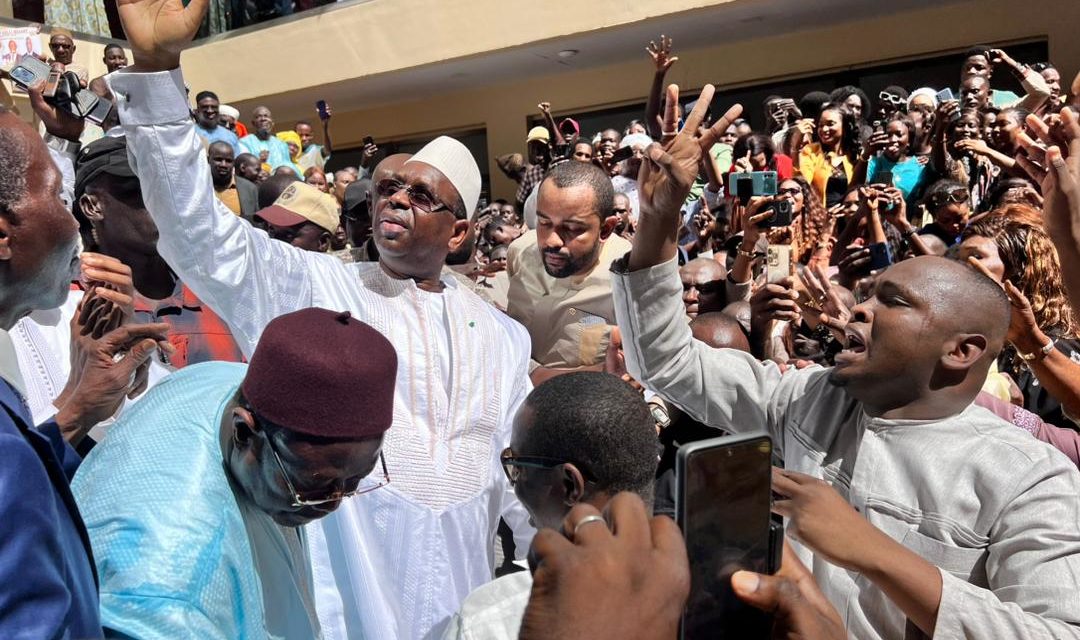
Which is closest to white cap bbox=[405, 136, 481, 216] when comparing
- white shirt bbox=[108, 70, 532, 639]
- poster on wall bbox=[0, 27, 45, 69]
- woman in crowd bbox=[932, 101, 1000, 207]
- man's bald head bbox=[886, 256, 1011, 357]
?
white shirt bbox=[108, 70, 532, 639]

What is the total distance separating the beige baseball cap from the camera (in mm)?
4754

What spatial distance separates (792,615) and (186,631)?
0.93 metres

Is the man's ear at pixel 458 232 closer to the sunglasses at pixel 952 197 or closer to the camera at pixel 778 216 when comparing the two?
the camera at pixel 778 216

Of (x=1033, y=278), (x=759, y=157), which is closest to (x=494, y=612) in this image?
(x=1033, y=278)

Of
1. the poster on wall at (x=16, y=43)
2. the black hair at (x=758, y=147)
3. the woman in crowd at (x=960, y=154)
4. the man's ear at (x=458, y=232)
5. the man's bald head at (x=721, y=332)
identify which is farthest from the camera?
the poster on wall at (x=16, y=43)

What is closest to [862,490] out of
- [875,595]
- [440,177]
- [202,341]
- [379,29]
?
[875,595]

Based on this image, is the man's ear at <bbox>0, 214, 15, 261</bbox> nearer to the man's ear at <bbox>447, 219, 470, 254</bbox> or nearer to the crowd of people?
the crowd of people

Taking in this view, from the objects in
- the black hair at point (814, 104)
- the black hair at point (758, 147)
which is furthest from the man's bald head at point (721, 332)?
the black hair at point (814, 104)

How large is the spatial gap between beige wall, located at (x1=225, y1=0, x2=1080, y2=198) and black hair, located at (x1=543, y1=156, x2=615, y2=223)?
8460 mm

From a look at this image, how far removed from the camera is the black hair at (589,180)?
401cm

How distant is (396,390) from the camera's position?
291cm

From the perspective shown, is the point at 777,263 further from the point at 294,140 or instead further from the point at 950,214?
the point at 294,140

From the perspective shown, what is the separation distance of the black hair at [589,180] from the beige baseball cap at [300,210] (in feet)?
4.49

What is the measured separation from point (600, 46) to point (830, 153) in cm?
560
